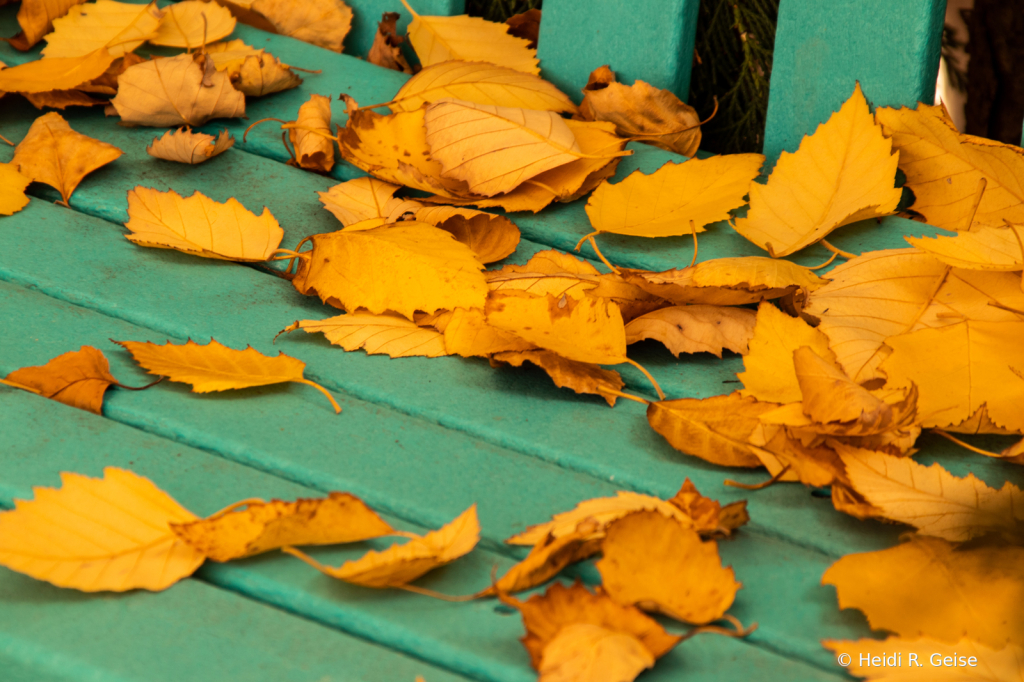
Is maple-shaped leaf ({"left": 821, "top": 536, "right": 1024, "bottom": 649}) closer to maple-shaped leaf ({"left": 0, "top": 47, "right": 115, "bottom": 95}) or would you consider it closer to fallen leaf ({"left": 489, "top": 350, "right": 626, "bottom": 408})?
fallen leaf ({"left": 489, "top": 350, "right": 626, "bottom": 408})

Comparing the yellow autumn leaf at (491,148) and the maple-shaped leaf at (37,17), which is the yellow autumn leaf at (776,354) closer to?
the yellow autumn leaf at (491,148)

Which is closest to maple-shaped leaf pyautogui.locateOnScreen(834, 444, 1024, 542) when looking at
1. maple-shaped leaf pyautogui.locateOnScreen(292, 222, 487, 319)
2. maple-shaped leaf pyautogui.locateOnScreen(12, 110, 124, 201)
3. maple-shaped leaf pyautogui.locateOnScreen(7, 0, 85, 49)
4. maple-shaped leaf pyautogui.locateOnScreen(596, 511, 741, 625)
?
maple-shaped leaf pyautogui.locateOnScreen(596, 511, 741, 625)

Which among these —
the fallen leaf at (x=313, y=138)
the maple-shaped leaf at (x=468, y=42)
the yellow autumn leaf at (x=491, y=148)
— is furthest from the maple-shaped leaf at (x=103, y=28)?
Answer: the yellow autumn leaf at (x=491, y=148)

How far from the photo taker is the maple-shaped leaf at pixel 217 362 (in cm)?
84

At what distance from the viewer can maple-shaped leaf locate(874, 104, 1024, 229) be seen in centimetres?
108

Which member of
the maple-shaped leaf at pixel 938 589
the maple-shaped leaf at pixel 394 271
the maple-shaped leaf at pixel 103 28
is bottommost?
the maple-shaped leaf at pixel 938 589

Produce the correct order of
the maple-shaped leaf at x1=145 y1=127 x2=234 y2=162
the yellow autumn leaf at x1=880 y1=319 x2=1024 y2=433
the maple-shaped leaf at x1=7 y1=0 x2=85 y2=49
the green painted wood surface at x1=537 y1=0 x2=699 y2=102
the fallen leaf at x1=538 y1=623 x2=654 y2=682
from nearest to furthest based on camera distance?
the fallen leaf at x1=538 y1=623 x2=654 y2=682, the yellow autumn leaf at x1=880 y1=319 x2=1024 y2=433, the maple-shaped leaf at x1=145 y1=127 x2=234 y2=162, the green painted wood surface at x1=537 y1=0 x2=699 y2=102, the maple-shaped leaf at x1=7 y1=0 x2=85 y2=49

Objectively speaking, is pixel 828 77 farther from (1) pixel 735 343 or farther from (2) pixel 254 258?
(2) pixel 254 258

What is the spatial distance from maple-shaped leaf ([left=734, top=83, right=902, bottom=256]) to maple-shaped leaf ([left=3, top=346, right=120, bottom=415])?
2.29ft

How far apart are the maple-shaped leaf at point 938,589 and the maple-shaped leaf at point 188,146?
0.92 meters

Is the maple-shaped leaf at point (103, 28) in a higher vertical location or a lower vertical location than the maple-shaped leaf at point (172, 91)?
higher

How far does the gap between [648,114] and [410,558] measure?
89cm

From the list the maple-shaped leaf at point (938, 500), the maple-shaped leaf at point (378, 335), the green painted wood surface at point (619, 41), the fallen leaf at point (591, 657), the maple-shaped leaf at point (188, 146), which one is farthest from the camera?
the green painted wood surface at point (619, 41)

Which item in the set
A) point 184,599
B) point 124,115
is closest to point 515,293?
point 184,599
